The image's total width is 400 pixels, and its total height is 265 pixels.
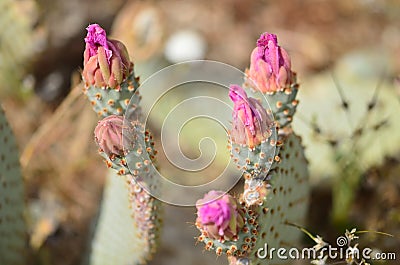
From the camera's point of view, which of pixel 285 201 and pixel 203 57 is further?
pixel 203 57

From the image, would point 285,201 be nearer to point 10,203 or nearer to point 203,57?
point 10,203

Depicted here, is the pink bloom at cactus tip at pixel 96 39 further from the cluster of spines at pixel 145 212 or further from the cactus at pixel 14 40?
the cactus at pixel 14 40

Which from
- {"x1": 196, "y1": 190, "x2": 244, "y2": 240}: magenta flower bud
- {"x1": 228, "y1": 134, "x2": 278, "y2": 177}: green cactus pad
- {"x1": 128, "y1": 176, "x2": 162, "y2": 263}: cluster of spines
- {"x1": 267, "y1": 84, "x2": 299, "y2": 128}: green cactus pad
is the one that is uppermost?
{"x1": 267, "y1": 84, "x2": 299, "y2": 128}: green cactus pad

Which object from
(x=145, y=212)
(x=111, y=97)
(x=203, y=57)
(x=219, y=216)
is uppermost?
(x=203, y=57)

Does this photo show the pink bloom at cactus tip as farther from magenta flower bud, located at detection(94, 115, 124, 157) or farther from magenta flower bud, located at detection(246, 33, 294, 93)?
magenta flower bud, located at detection(246, 33, 294, 93)

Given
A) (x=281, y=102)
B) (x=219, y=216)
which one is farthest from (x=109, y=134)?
(x=281, y=102)

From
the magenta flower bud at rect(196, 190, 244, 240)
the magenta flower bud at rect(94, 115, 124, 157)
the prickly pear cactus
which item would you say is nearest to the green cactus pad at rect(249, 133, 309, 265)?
the magenta flower bud at rect(196, 190, 244, 240)
